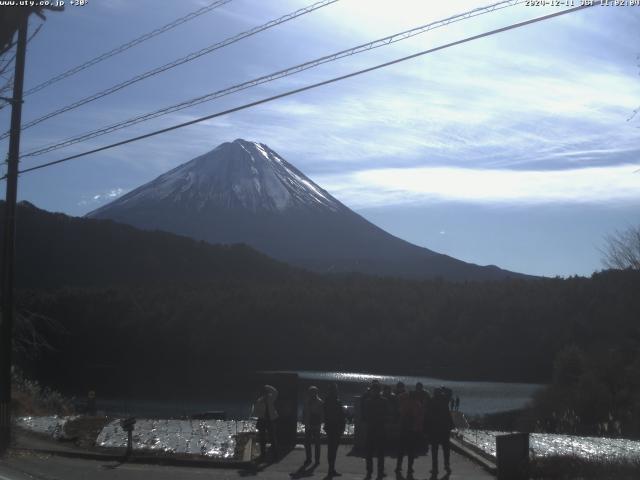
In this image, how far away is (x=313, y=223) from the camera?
564 feet

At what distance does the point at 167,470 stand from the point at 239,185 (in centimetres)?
16227

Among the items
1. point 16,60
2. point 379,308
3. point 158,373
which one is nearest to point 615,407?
point 16,60

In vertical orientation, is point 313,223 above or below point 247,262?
above

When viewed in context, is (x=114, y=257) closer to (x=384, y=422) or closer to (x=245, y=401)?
(x=245, y=401)

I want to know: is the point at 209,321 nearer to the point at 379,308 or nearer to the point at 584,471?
the point at 379,308

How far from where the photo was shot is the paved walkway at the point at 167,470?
12.8 metres

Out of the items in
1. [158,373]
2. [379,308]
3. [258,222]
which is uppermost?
[258,222]

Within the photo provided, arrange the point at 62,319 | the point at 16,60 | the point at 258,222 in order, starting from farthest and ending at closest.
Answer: the point at 258,222 → the point at 62,319 → the point at 16,60

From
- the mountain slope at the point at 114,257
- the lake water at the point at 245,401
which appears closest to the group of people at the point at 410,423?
the lake water at the point at 245,401

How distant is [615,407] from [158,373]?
4317 cm

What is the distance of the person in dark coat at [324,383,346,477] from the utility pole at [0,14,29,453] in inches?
246

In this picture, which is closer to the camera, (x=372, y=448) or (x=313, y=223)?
(x=372, y=448)

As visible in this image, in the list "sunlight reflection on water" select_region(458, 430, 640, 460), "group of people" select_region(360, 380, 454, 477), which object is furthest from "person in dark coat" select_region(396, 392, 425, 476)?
"sunlight reflection on water" select_region(458, 430, 640, 460)

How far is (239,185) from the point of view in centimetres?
17462
